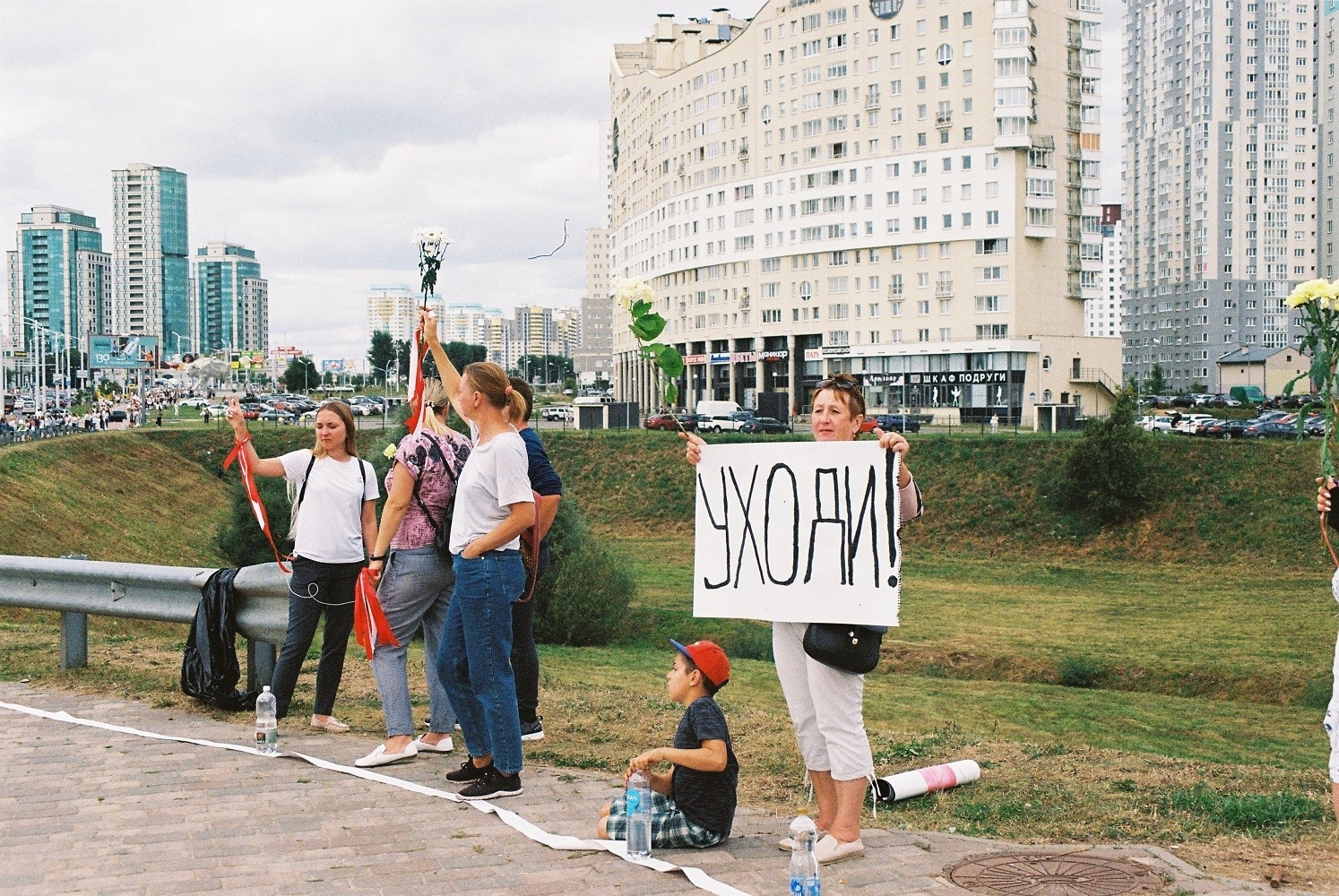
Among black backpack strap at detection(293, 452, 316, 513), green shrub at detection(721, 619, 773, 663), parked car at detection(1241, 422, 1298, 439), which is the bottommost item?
green shrub at detection(721, 619, 773, 663)

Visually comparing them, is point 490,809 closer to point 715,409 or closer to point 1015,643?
point 1015,643

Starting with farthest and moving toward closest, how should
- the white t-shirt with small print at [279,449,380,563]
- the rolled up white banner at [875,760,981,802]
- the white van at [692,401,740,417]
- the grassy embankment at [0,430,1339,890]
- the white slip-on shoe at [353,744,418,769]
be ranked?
the white van at [692,401,740,417]
the white t-shirt with small print at [279,449,380,563]
the white slip-on shoe at [353,744,418,769]
the grassy embankment at [0,430,1339,890]
the rolled up white banner at [875,760,981,802]

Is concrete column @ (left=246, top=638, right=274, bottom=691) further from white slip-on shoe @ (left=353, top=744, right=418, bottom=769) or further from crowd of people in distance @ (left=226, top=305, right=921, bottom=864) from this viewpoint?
white slip-on shoe @ (left=353, top=744, right=418, bottom=769)

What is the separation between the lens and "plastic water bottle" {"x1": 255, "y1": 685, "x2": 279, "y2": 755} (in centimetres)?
789

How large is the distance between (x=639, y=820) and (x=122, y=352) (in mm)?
133378

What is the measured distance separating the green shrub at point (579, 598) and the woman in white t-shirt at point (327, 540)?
15772 mm

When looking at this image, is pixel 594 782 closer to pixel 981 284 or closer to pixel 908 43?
pixel 981 284

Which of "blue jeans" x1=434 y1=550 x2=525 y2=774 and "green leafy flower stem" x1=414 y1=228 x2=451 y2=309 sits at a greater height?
"green leafy flower stem" x1=414 y1=228 x2=451 y2=309

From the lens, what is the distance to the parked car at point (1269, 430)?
58.1 meters

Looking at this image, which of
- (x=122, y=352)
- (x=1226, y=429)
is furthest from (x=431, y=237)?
(x=122, y=352)

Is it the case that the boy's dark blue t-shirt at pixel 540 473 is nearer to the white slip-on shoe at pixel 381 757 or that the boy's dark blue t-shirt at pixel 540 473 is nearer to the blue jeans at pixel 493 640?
the blue jeans at pixel 493 640

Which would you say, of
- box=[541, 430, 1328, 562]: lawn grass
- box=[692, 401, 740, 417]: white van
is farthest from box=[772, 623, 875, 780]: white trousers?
box=[692, 401, 740, 417]: white van

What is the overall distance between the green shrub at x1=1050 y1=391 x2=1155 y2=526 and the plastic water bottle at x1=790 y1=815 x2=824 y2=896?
139ft

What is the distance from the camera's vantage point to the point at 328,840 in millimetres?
→ 6145
